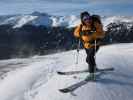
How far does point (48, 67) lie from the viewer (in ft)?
71.6

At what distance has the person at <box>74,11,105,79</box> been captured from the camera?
16906 mm

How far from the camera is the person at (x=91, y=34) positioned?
1691 centimetres

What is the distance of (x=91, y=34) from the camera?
1725 centimetres

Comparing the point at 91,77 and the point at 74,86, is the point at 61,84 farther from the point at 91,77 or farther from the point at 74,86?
the point at 91,77

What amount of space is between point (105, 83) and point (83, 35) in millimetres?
2579

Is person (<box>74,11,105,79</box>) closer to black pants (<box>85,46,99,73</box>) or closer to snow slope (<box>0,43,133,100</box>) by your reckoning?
black pants (<box>85,46,99,73</box>)

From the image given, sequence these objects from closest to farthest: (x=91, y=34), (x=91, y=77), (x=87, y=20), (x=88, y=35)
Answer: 1. (x=91, y=77)
2. (x=87, y=20)
3. (x=91, y=34)
4. (x=88, y=35)

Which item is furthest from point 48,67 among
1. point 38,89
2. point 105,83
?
point 105,83

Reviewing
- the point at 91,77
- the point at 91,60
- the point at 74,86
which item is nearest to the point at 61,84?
the point at 74,86

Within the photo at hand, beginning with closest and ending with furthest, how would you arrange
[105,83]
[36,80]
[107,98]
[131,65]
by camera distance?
1. [107,98]
2. [105,83]
3. [36,80]
4. [131,65]

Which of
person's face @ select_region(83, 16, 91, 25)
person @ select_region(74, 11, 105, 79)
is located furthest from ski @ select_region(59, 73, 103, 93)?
person's face @ select_region(83, 16, 91, 25)

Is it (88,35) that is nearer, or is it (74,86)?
(74,86)

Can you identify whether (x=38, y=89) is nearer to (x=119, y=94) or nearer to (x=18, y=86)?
(x=18, y=86)

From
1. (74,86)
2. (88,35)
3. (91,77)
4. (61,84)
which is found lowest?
(61,84)
